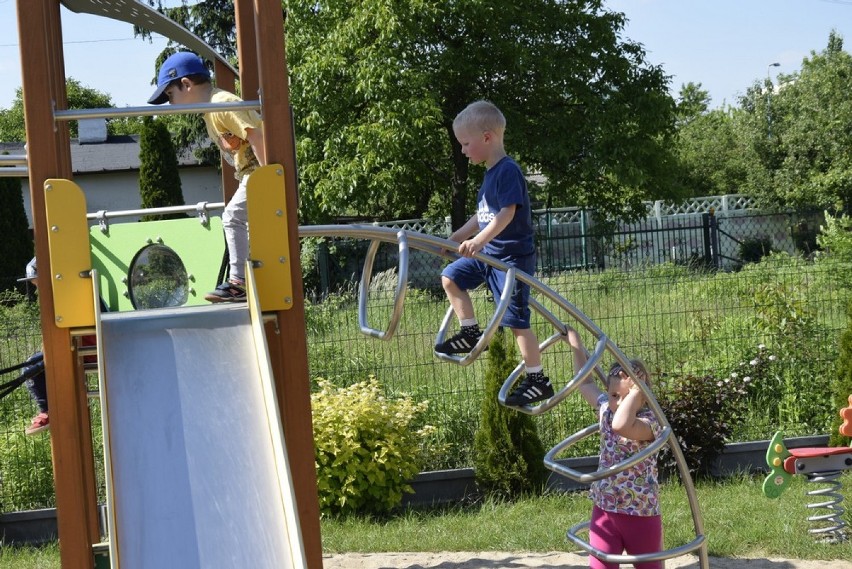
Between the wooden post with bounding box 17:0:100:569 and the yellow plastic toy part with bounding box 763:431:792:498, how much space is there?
13.3 ft

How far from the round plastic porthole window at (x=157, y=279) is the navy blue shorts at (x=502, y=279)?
121cm

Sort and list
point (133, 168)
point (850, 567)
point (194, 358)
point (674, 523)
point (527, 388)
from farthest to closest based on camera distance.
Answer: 1. point (133, 168)
2. point (674, 523)
3. point (850, 567)
4. point (527, 388)
5. point (194, 358)

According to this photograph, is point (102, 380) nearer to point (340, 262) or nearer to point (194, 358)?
point (194, 358)

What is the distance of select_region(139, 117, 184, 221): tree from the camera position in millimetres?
21625

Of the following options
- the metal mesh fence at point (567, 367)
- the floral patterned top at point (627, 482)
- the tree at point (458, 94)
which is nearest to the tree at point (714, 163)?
the tree at point (458, 94)

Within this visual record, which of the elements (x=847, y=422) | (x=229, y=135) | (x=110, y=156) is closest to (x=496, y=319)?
(x=229, y=135)

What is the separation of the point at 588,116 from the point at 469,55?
2594mm

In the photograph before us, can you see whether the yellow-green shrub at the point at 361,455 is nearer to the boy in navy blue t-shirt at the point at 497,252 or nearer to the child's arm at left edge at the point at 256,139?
Answer: the boy in navy blue t-shirt at the point at 497,252

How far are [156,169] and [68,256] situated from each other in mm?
19542

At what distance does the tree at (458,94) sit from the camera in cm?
1738

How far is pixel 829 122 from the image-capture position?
2653 cm

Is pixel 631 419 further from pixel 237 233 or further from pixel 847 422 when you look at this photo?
pixel 847 422

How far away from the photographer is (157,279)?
14.5 feet

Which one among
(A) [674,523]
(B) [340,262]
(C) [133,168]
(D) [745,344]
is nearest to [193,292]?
(A) [674,523]
